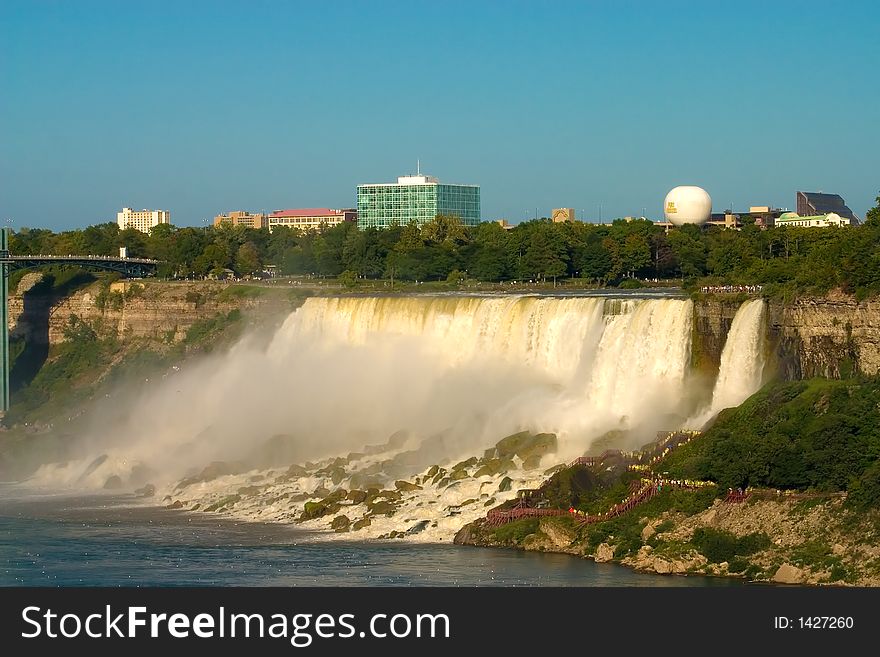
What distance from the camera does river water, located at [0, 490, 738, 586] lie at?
34.5 metres

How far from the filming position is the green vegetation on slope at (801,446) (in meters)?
36.5

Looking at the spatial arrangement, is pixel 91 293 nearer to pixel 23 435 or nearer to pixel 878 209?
pixel 23 435

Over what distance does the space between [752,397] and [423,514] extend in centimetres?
909

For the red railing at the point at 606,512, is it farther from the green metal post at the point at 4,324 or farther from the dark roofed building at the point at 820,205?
the dark roofed building at the point at 820,205

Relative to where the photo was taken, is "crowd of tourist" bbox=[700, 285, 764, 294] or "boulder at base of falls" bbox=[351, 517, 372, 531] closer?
"boulder at base of falls" bbox=[351, 517, 372, 531]

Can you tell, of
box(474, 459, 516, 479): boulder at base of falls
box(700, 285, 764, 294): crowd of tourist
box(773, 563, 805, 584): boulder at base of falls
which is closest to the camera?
box(773, 563, 805, 584): boulder at base of falls

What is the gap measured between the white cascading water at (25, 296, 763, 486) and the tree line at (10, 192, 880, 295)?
11.3 meters

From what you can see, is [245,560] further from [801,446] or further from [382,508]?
[801,446]

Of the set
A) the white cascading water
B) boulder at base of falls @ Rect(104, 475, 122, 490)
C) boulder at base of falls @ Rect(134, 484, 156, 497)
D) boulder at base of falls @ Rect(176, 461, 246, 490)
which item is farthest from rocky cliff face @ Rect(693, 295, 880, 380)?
boulder at base of falls @ Rect(104, 475, 122, 490)

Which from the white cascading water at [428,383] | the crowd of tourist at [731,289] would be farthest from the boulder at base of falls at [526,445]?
the crowd of tourist at [731,289]

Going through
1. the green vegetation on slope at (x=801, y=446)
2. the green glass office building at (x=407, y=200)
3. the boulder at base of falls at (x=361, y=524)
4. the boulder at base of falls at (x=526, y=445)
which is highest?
the green glass office building at (x=407, y=200)

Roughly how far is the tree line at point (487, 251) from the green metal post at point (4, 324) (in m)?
16.0

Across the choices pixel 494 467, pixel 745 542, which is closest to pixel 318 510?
pixel 494 467

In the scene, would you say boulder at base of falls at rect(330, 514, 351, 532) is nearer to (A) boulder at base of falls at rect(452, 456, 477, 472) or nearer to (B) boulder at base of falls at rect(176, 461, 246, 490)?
(A) boulder at base of falls at rect(452, 456, 477, 472)
